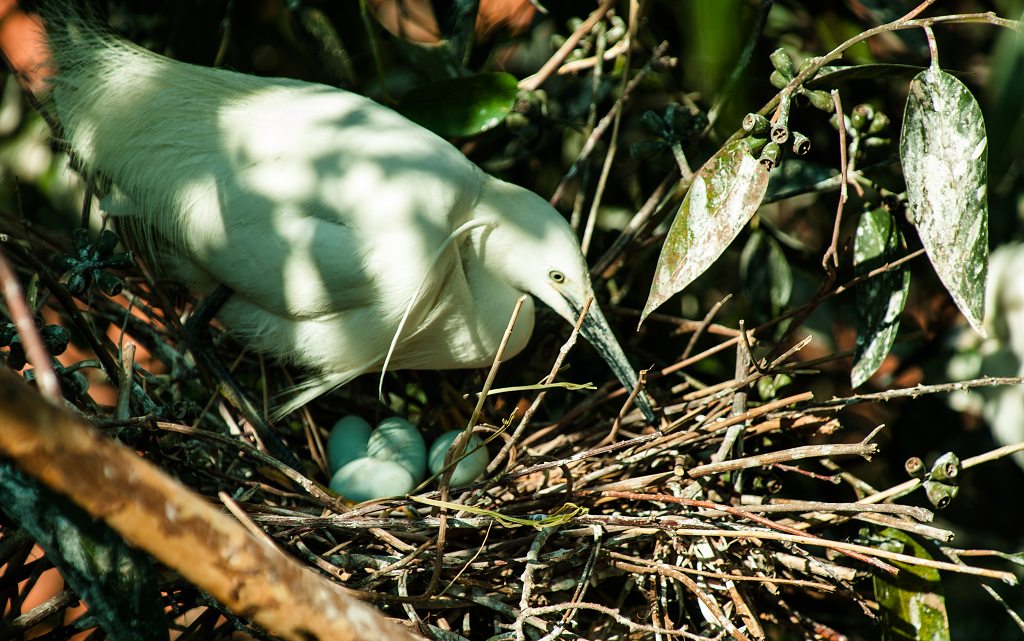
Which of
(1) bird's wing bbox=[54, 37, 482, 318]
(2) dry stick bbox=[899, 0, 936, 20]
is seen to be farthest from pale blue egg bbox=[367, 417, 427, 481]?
(2) dry stick bbox=[899, 0, 936, 20]

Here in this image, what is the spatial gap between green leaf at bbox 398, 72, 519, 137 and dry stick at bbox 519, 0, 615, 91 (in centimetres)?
14

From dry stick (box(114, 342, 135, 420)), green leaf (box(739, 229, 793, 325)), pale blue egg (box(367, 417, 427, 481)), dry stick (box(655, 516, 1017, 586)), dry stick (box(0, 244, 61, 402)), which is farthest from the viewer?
green leaf (box(739, 229, 793, 325))

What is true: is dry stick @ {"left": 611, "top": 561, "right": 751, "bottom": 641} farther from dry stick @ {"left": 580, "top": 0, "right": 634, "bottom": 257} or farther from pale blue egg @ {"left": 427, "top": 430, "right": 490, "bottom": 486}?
dry stick @ {"left": 580, "top": 0, "right": 634, "bottom": 257}

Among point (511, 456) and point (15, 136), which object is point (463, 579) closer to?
point (511, 456)

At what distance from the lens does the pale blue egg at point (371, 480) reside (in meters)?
1.24

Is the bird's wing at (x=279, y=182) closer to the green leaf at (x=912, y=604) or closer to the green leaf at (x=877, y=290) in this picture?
the green leaf at (x=877, y=290)

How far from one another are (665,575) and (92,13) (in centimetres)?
124

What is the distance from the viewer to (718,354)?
148 centimetres

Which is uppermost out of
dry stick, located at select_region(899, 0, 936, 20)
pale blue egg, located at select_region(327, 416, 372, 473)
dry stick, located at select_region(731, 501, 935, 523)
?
dry stick, located at select_region(899, 0, 936, 20)

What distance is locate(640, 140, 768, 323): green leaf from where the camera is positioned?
0.98 metres

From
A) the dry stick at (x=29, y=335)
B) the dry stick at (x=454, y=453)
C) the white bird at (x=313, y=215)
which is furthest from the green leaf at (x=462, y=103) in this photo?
the dry stick at (x=29, y=335)

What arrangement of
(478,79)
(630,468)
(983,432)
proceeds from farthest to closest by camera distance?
(983,432) < (478,79) < (630,468)

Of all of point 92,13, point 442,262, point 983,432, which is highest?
point 92,13

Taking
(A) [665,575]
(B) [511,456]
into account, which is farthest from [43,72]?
(A) [665,575]
